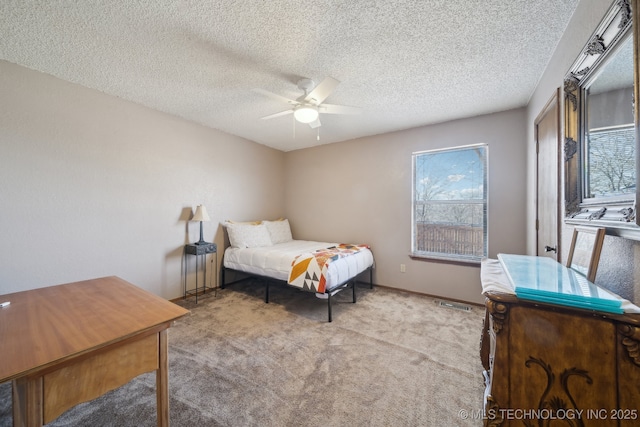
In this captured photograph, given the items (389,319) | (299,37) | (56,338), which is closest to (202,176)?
(299,37)

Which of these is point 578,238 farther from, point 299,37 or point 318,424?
point 299,37

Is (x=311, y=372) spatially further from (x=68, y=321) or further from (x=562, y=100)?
(x=562, y=100)

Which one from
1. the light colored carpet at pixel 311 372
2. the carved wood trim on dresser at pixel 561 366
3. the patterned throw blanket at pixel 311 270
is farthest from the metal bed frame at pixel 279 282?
the carved wood trim on dresser at pixel 561 366

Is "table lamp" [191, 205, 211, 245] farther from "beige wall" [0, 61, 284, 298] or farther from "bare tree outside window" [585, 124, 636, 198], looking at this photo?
"bare tree outside window" [585, 124, 636, 198]

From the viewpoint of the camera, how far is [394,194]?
3705 mm

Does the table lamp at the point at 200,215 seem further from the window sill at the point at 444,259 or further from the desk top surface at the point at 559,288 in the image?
the desk top surface at the point at 559,288

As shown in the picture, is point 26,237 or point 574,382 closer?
point 574,382

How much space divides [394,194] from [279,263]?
2040 mm

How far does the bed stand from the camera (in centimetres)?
277

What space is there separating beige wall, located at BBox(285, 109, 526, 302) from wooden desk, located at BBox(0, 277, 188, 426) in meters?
3.15

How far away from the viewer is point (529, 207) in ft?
8.88

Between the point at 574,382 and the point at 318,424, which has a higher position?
the point at 574,382

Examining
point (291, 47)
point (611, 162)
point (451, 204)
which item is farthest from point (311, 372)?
point (451, 204)

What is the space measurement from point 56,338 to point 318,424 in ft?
4.43
